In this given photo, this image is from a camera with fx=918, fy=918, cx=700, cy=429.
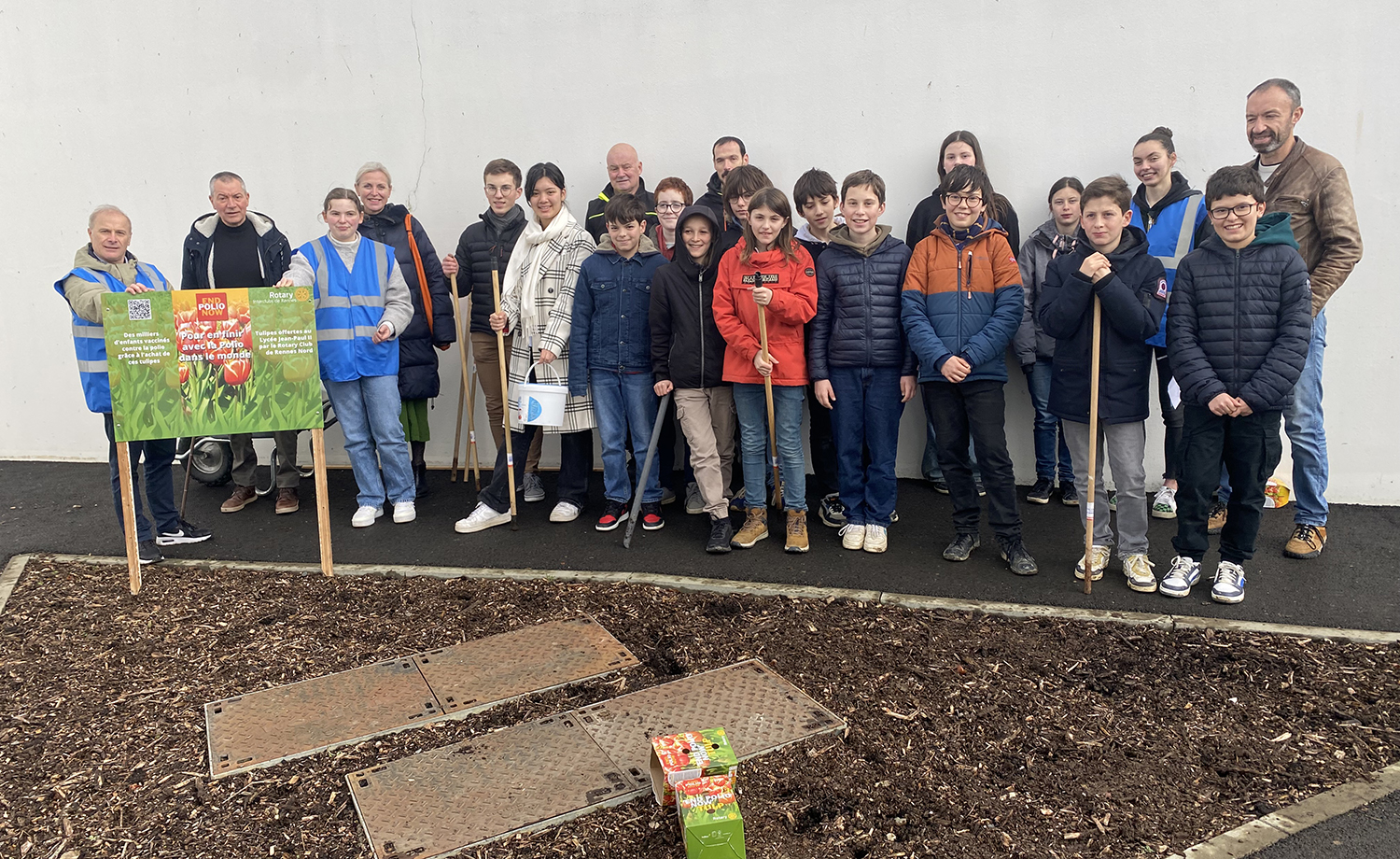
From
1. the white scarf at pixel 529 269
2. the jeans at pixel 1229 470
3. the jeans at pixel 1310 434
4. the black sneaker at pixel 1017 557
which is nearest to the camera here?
the jeans at pixel 1229 470

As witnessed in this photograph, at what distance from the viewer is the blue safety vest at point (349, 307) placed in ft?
19.2

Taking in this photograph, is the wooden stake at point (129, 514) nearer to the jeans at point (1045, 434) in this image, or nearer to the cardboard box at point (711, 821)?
the cardboard box at point (711, 821)

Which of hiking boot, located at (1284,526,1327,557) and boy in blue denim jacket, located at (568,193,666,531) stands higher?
boy in blue denim jacket, located at (568,193,666,531)

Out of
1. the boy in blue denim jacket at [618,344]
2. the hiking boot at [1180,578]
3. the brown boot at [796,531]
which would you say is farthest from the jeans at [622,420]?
the hiking boot at [1180,578]

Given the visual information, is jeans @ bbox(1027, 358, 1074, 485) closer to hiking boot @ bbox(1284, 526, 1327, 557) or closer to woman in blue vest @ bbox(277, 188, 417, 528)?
hiking boot @ bbox(1284, 526, 1327, 557)

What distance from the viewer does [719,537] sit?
537 cm

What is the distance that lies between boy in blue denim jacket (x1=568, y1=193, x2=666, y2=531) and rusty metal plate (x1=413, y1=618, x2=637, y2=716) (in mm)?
1492

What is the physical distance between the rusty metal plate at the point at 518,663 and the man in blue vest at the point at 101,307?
8.47ft

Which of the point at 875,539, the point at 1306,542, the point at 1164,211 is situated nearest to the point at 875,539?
the point at 875,539

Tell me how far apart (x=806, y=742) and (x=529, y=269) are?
3.72 m

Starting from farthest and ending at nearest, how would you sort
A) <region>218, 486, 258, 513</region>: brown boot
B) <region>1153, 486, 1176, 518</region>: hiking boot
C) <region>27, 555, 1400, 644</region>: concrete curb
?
<region>218, 486, 258, 513</region>: brown boot → <region>1153, 486, 1176, 518</region>: hiking boot → <region>27, 555, 1400, 644</region>: concrete curb

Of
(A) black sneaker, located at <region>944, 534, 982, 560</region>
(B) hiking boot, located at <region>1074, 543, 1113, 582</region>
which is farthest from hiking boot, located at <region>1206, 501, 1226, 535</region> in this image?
(A) black sneaker, located at <region>944, 534, 982, 560</region>

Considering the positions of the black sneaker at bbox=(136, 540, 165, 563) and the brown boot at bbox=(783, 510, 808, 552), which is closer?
the brown boot at bbox=(783, 510, 808, 552)

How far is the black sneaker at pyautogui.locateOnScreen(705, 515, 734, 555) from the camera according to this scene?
5.30m
